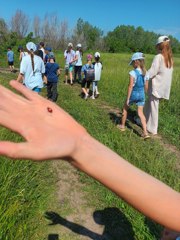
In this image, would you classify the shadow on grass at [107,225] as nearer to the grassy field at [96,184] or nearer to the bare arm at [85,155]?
the grassy field at [96,184]

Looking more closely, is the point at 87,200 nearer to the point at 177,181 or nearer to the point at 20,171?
the point at 20,171

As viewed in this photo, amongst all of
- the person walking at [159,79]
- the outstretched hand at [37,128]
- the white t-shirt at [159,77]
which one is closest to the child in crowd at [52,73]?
the person walking at [159,79]

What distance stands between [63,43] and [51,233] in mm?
57218

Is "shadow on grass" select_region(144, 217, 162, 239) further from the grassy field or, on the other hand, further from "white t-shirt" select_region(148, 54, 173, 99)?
"white t-shirt" select_region(148, 54, 173, 99)

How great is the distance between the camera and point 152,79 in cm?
715

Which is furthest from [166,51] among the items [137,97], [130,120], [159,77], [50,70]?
[50,70]

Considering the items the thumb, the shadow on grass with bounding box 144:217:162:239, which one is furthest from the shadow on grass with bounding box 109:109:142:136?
the thumb

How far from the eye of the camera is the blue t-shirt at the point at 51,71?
9.88 meters

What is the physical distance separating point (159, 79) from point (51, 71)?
12.6 ft

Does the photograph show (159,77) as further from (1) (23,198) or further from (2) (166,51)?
(1) (23,198)

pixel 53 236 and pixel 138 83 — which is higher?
pixel 138 83

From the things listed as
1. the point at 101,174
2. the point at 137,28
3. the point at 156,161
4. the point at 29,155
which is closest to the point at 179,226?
the point at 101,174

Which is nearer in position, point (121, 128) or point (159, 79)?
point (159, 79)

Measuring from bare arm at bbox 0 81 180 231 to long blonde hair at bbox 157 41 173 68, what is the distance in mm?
5847
